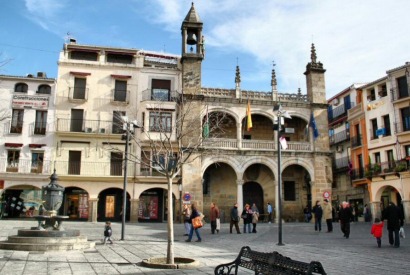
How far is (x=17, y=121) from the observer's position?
29.5 meters

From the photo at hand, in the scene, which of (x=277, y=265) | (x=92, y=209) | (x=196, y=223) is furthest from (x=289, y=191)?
(x=277, y=265)

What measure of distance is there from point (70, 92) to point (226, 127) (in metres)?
12.4

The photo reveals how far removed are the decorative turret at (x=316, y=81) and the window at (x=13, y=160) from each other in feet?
75.5

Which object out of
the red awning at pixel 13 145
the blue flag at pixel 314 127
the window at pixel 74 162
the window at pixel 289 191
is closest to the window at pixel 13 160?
the red awning at pixel 13 145

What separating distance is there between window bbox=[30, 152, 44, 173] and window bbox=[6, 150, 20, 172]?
1.04 meters

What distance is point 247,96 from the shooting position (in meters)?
30.7

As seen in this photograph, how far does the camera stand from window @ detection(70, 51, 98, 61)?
103 ft

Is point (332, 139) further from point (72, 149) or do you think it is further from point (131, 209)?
point (72, 149)

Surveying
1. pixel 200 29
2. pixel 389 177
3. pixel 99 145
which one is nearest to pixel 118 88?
pixel 99 145

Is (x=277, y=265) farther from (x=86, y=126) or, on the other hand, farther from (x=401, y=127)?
(x=401, y=127)

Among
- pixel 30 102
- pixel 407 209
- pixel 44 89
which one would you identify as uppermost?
pixel 44 89

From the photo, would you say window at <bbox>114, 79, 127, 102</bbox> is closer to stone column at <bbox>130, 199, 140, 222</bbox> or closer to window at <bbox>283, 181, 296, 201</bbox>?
stone column at <bbox>130, 199, 140, 222</bbox>

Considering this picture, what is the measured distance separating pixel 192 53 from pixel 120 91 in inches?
255

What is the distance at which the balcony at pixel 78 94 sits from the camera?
98.7 ft
